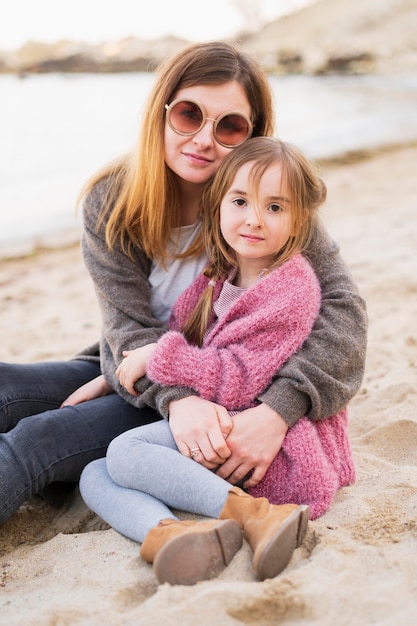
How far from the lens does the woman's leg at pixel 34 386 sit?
252 centimetres

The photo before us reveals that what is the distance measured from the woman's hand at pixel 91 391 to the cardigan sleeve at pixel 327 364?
2.51ft

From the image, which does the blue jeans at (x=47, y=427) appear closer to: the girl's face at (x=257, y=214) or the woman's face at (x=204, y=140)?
the girl's face at (x=257, y=214)

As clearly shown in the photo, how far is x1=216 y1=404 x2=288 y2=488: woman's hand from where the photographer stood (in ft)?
6.98

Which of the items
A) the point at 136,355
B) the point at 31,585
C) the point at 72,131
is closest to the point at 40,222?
the point at 136,355

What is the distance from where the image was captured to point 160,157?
2.57m

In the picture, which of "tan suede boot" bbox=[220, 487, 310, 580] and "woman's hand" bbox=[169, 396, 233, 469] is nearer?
"tan suede boot" bbox=[220, 487, 310, 580]

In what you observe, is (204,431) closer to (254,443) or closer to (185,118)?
(254,443)

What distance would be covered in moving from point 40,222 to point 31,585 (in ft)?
22.3

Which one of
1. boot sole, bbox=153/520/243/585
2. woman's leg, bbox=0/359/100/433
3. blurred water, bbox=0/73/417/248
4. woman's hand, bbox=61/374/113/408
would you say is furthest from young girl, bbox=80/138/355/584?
blurred water, bbox=0/73/417/248

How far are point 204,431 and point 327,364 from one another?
1.54ft

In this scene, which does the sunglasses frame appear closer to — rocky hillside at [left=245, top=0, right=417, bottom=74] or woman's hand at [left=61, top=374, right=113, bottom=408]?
woman's hand at [left=61, top=374, right=113, bottom=408]

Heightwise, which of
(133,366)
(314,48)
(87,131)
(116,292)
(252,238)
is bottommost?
(87,131)

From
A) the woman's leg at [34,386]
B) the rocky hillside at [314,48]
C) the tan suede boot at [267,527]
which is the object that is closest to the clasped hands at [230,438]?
the tan suede boot at [267,527]

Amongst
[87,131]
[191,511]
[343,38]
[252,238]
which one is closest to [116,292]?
[252,238]
